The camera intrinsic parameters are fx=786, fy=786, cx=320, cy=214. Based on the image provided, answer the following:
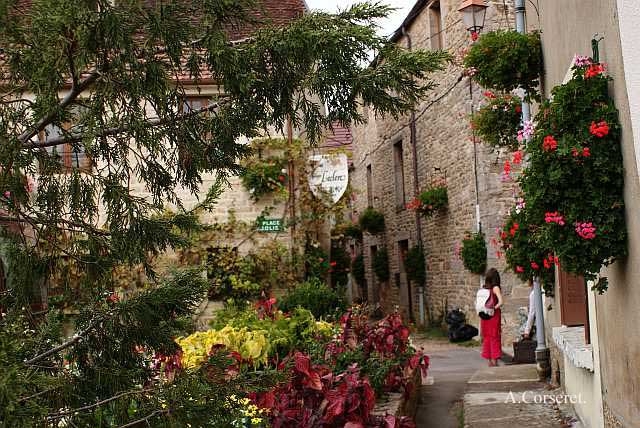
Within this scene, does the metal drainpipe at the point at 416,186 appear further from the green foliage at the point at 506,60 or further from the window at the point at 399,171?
the green foliage at the point at 506,60

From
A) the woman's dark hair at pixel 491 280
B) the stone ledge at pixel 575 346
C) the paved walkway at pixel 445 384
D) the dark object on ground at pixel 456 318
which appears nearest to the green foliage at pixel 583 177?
the stone ledge at pixel 575 346

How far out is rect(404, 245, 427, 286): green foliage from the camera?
18.8m

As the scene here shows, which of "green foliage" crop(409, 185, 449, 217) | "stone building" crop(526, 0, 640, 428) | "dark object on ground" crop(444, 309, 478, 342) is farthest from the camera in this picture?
"green foliage" crop(409, 185, 449, 217)

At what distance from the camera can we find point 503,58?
7473mm

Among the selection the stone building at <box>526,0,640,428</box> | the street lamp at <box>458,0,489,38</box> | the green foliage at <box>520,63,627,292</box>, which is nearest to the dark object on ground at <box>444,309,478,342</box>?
the street lamp at <box>458,0,489,38</box>

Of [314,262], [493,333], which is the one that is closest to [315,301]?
[314,262]

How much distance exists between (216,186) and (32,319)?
3.71 ft

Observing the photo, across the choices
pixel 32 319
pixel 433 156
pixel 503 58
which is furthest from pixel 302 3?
pixel 32 319

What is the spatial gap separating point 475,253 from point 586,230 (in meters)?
10.2

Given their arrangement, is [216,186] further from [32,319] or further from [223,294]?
[223,294]

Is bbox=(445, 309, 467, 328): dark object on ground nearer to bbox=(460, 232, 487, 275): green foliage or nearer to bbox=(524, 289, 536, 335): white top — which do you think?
bbox=(460, 232, 487, 275): green foliage

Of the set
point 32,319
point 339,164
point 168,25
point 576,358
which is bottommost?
point 576,358

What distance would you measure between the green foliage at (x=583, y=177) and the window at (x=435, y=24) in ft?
41.8

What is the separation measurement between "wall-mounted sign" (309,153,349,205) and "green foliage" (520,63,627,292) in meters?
9.56
